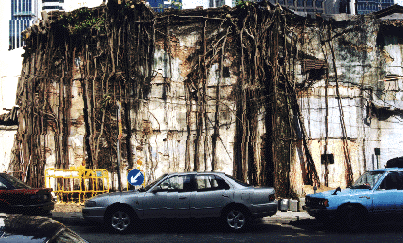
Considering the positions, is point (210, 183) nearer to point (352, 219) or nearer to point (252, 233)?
point (252, 233)

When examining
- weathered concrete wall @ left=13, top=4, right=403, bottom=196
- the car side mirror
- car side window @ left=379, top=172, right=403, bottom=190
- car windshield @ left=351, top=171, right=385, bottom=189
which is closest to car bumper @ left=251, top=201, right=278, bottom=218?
the car side mirror

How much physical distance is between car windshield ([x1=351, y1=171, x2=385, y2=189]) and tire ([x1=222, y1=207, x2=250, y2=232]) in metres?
3.11

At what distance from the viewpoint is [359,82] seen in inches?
552

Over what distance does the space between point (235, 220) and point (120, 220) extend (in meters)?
2.76

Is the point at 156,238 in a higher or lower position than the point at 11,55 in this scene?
lower

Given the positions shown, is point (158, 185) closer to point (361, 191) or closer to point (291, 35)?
point (361, 191)

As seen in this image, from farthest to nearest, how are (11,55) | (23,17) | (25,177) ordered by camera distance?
1. (23,17)
2. (11,55)
3. (25,177)

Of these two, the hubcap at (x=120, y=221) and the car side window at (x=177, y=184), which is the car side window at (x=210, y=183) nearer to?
the car side window at (x=177, y=184)

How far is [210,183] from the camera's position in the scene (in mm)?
8828

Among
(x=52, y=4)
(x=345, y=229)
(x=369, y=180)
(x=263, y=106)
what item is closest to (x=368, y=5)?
(x=263, y=106)

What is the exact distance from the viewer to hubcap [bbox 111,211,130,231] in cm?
843

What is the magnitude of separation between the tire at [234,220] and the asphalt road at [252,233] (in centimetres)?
20

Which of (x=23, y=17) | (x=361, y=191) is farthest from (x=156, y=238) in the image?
(x=23, y=17)

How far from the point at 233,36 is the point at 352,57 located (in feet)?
15.9
